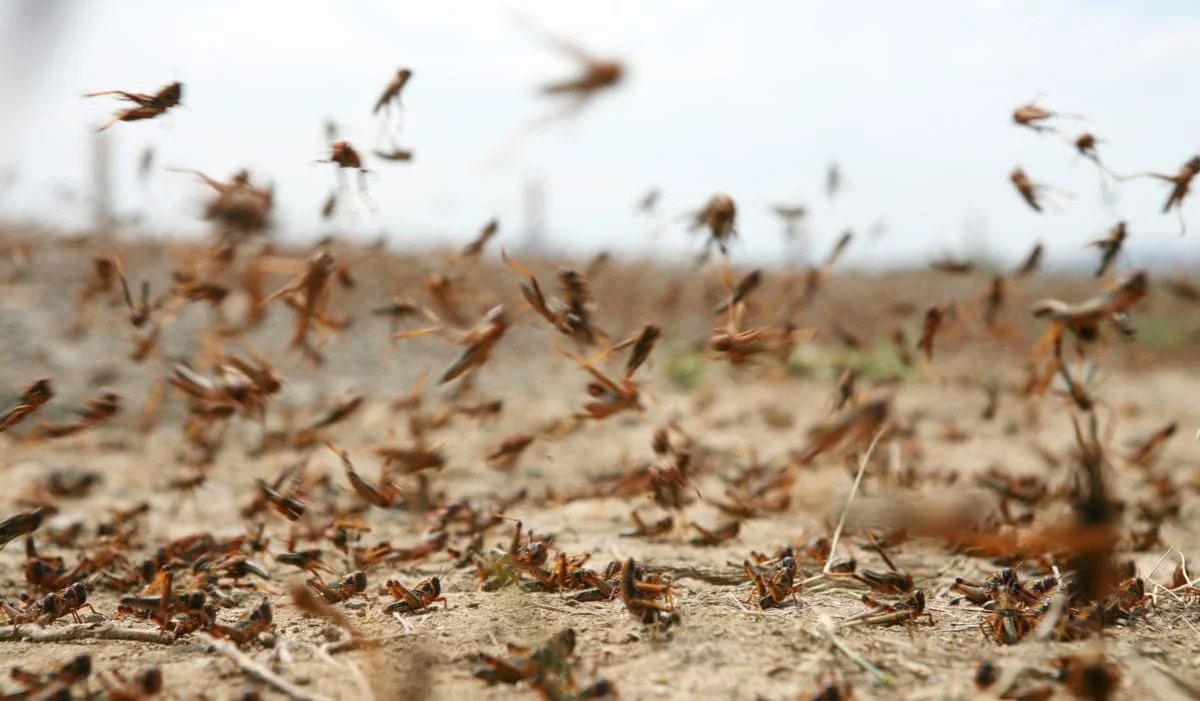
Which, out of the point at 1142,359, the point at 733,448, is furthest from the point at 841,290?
the point at 733,448

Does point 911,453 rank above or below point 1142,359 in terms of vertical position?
above

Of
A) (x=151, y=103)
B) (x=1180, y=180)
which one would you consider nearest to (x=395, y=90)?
(x=151, y=103)

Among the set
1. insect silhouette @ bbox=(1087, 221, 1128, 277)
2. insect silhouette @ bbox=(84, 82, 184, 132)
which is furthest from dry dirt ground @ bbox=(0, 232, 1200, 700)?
insect silhouette @ bbox=(84, 82, 184, 132)

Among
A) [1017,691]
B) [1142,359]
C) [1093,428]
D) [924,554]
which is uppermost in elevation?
[1093,428]

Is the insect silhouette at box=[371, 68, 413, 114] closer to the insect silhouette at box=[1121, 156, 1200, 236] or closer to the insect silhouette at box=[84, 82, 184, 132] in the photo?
the insect silhouette at box=[84, 82, 184, 132]

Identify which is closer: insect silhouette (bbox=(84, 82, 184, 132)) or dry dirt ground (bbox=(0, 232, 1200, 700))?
dry dirt ground (bbox=(0, 232, 1200, 700))

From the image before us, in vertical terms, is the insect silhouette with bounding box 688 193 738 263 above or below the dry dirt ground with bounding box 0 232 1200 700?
above

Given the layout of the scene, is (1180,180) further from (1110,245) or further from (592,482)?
(592,482)

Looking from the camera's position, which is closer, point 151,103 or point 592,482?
point 151,103

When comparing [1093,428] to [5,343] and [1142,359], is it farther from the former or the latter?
[1142,359]
